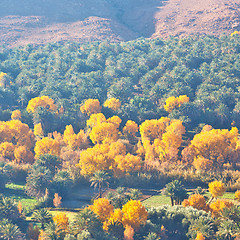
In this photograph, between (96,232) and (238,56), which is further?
(238,56)

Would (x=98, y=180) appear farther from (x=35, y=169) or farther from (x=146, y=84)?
(x=146, y=84)

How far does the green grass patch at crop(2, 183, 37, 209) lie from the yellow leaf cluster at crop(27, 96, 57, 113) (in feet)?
147

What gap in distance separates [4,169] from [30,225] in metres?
31.1

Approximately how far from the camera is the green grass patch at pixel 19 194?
81438mm

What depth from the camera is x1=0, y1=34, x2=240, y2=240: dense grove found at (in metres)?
63.7

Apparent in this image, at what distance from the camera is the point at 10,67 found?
174875mm

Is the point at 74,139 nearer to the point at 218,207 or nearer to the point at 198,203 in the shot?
the point at 198,203

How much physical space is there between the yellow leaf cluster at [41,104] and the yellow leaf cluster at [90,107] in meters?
11.1

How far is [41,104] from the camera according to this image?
5192 inches

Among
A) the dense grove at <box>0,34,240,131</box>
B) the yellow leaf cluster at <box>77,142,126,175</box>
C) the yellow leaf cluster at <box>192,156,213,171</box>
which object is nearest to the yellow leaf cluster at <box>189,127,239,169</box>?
the yellow leaf cluster at <box>192,156,213,171</box>

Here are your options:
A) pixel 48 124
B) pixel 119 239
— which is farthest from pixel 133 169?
pixel 48 124

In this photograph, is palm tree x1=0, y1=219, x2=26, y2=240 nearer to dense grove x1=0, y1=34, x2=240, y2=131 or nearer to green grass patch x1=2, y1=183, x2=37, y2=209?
green grass patch x1=2, y1=183, x2=37, y2=209

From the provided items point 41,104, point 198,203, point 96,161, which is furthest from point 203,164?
point 41,104

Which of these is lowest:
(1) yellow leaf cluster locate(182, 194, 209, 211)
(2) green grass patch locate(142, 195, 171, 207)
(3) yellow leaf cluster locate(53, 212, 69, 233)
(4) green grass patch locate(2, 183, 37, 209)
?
(2) green grass patch locate(142, 195, 171, 207)
